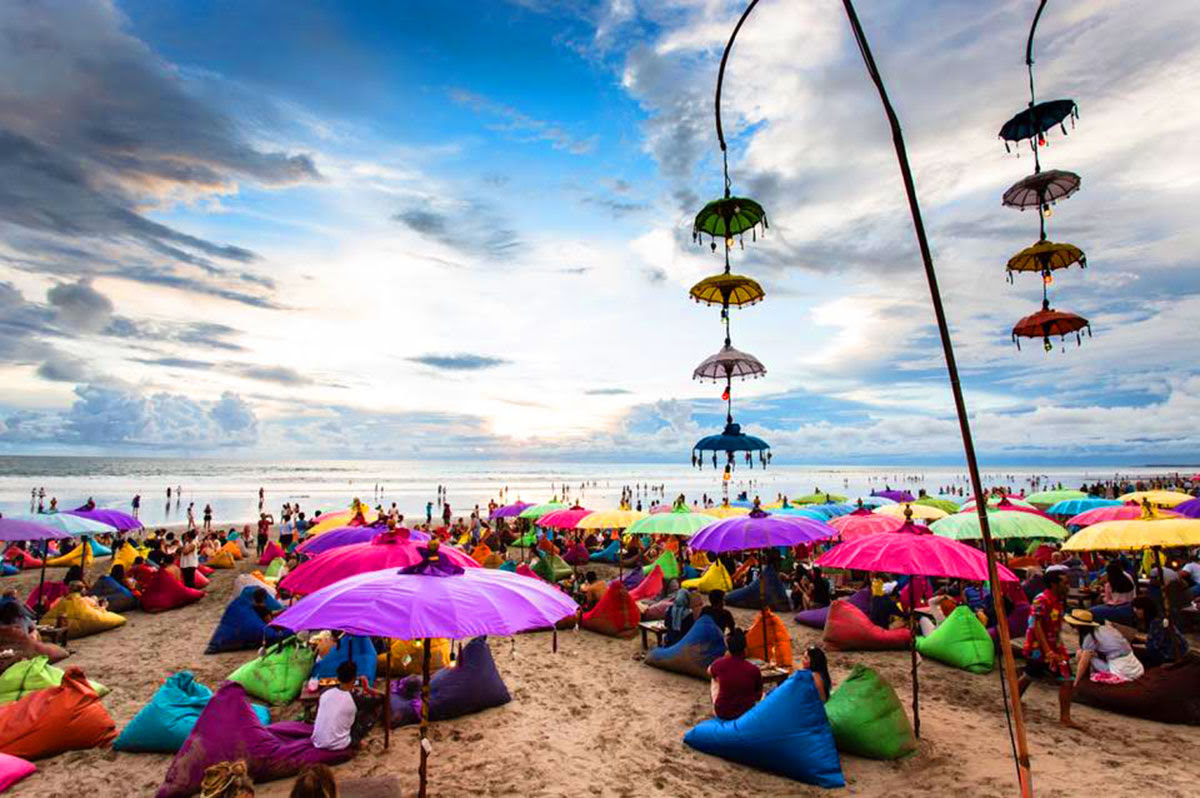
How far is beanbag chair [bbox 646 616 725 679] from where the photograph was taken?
904 cm

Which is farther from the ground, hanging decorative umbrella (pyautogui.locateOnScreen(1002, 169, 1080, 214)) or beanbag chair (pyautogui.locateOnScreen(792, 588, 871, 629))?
hanging decorative umbrella (pyautogui.locateOnScreen(1002, 169, 1080, 214))

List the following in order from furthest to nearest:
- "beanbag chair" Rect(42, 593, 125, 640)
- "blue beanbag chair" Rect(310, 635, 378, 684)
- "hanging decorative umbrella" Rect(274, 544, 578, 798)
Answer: "beanbag chair" Rect(42, 593, 125, 640) < "blue beanbag chair" Rect(310, 635, 378, 684) < "hanging decorative umbrella" Rect(274, 544, 578, 798)

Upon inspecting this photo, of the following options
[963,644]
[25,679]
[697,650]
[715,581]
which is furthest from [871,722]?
[25,679]

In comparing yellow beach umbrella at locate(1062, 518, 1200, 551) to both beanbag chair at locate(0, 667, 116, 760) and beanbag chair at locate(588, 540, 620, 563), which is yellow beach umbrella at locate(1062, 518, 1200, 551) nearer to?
beanbag chair at locate(0, 667, 116, 760)

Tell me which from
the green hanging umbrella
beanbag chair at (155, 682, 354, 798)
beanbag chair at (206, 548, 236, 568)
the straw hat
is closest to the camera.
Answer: beanbag chair at (155, 682, 354, 798)

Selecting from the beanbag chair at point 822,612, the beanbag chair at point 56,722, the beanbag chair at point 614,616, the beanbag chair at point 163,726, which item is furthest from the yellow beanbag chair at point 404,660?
Result: the beanbag chair at point 822,612

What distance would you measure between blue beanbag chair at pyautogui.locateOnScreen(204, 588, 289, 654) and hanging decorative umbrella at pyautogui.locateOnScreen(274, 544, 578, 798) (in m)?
7.65

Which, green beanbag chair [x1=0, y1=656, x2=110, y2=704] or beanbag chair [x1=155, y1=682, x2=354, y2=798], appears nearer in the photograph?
beanbag chair [x1=155, y1=682, x2=354, y2=798]

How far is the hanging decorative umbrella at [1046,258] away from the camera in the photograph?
33.2ft

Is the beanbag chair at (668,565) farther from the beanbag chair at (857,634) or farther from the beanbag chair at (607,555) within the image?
the beanbag chair at (857,634)

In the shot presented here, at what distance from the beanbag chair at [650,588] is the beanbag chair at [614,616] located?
2536mm

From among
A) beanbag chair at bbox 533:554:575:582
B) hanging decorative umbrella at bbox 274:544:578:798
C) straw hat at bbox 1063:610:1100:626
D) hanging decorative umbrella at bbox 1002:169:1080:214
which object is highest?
hanging decorative umbrella at bbox 1002:169:1080:214

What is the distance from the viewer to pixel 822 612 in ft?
40.3

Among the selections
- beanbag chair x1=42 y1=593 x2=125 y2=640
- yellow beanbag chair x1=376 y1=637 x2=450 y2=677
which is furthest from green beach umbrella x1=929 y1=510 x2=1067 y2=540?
beanbag chair x1=42 y1=593 x2=125 y2=640
